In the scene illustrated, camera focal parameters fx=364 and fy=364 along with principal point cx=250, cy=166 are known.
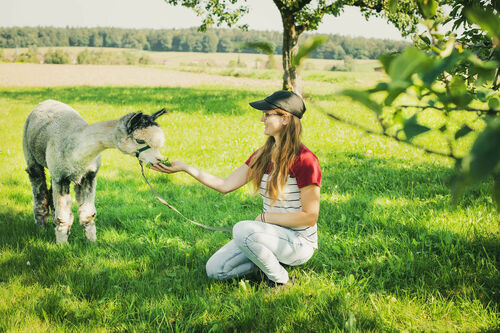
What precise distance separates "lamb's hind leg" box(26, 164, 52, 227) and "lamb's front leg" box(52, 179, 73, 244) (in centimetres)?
57

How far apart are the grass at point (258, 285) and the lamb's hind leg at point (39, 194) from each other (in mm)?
171

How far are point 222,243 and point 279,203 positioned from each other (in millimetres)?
1009

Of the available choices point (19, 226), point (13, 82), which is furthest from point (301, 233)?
point (13, 82)

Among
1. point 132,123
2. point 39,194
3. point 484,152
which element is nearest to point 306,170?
point 132,123

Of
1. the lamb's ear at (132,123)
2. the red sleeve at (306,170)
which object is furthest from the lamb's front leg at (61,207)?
the red sleeve at (306,170)

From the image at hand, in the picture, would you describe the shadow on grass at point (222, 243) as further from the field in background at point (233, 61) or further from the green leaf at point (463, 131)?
the green leaf at point (463, 131)

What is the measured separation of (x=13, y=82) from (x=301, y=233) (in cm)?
2826

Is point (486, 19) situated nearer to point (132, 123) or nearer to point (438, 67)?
point (438, 67)

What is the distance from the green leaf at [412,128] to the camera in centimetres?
76

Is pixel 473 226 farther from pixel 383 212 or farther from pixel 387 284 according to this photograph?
pixel 387 284

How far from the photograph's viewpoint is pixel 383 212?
4.20 metres

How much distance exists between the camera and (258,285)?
3.12 metres

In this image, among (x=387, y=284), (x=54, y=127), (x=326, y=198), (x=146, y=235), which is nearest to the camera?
(x=387, y=284)

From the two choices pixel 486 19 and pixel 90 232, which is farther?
pixel 90 232
